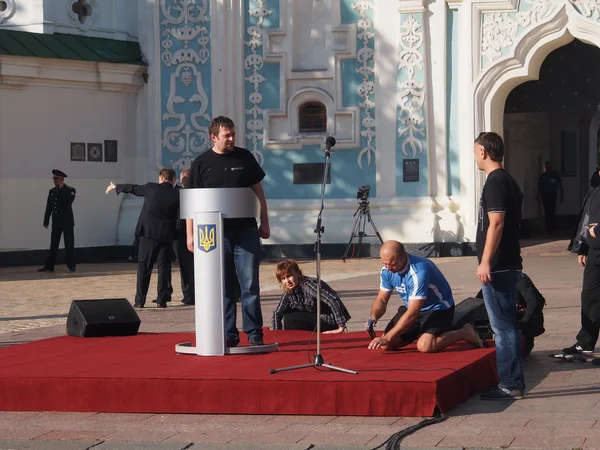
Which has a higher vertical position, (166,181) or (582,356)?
(166,181)

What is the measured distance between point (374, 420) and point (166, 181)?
929 cm

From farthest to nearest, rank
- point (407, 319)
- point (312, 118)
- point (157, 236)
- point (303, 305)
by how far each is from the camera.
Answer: point (312, 118) → point (157, 236) → point (303, 305) → point (407, 319)

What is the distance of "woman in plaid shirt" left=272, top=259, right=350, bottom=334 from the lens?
1147 centimetres

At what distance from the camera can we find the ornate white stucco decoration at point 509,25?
958 inches

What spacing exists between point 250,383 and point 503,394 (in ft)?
5.80

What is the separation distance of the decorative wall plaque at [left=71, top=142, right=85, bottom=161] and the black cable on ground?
721 inches

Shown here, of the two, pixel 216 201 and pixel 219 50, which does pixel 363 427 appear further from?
pixel 219 50

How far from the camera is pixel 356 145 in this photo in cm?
2591

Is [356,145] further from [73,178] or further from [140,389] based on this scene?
[140,389]

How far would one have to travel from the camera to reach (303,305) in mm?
11766

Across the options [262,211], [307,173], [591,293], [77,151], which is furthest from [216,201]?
[77,151]

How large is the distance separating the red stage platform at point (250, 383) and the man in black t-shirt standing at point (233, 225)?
421mm

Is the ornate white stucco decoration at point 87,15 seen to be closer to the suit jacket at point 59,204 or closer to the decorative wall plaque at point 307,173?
the suit jacket at point 59,204

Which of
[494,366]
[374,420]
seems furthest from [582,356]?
[374,420]
